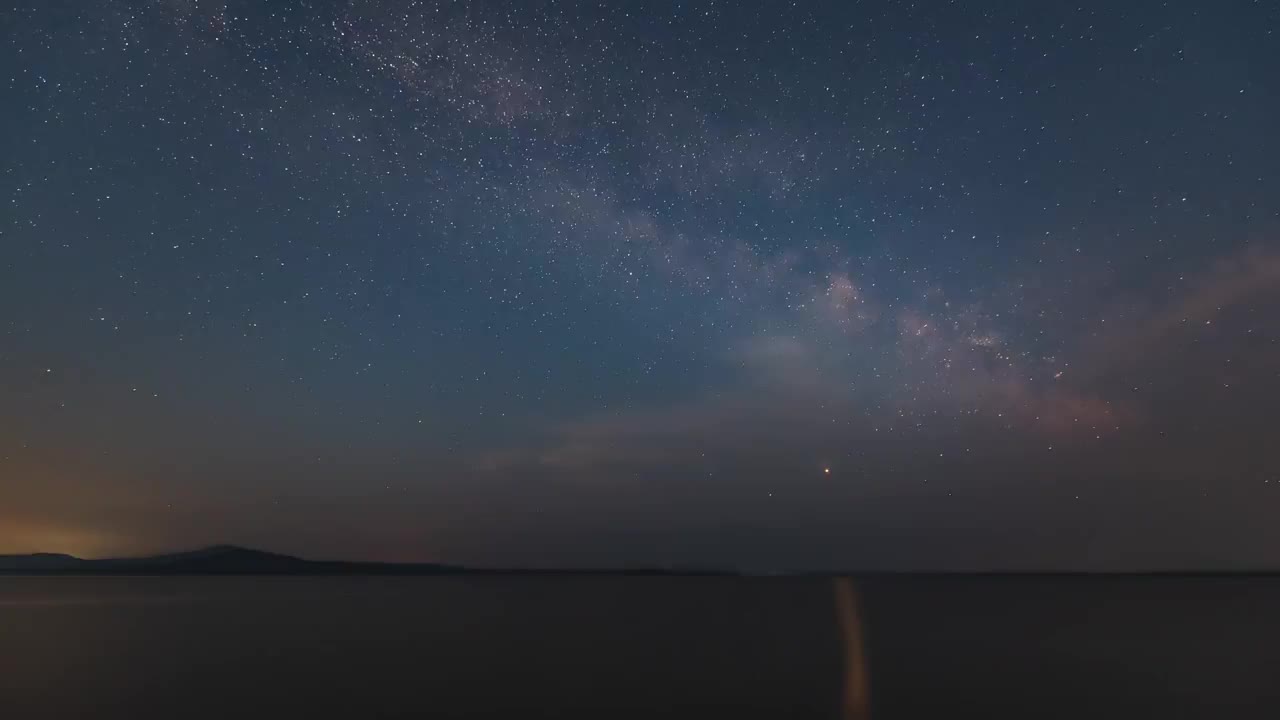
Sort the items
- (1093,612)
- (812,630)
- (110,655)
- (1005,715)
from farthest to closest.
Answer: (1093,612), (812,630), (110,655), (1005,715)

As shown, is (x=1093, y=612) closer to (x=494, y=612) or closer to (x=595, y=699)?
(x=494, y=612)

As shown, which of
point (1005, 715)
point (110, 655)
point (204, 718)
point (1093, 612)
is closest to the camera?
point (204, 718)

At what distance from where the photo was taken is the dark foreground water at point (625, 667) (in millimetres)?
16062

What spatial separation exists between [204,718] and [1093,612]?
53521 mm

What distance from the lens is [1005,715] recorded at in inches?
605

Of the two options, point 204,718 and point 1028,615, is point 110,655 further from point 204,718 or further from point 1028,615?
point 1028,615

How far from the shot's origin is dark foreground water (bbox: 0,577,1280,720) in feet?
52.7

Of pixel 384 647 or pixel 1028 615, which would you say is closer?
pixel 384 647

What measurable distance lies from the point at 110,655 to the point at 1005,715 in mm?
25209

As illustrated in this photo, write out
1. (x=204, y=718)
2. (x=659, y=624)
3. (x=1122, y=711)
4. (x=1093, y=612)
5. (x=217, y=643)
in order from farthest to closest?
(x=1093, y=612)
(x=659, y=624)
(x=217, y=643)
(x=1122, y=711)
(x=204, y=718)

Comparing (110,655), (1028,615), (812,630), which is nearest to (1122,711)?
(812,630)

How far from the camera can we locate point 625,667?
72.3ft

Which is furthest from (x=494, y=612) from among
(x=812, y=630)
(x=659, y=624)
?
(x=812, y=630)

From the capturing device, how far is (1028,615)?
4900 cm
